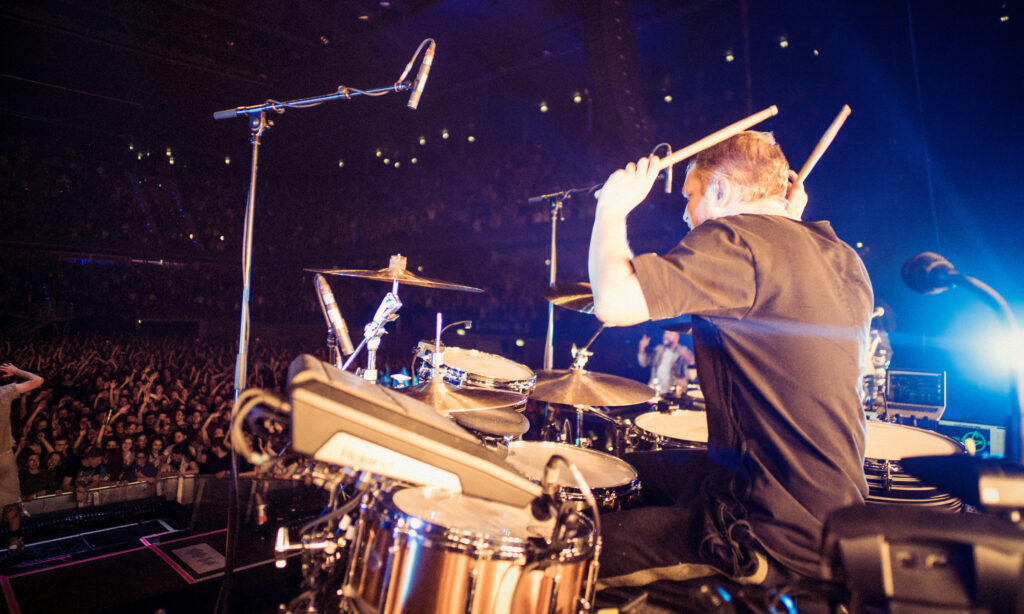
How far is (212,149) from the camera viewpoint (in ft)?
29.2

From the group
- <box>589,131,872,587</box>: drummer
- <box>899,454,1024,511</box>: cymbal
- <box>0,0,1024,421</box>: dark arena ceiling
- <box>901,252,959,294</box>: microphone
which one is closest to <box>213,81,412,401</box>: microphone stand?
<box>589,131,872,587</box>: drummer

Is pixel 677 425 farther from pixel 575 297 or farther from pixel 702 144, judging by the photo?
pixel 702 144

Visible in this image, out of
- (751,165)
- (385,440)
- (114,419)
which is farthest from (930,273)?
(114,419)

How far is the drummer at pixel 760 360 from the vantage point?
0.99 meters

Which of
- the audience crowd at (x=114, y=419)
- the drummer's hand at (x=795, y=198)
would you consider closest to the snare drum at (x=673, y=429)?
the drummer's hand at (x=795, y=198)

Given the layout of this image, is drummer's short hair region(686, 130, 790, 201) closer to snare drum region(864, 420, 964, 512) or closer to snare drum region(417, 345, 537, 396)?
snare drum region(864, 420, 964, 512)

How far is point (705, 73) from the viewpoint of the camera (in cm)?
607

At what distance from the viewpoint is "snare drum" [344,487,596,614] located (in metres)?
1.09

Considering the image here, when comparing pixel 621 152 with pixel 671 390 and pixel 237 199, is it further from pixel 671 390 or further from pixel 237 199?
pixel 237 199

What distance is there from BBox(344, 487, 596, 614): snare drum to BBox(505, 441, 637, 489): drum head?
2.25ft

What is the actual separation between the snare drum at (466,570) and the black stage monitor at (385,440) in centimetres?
21

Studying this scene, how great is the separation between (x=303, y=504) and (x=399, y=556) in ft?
9.07

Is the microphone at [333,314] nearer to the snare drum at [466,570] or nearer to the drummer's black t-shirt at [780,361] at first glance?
the snare drum at [466,570]

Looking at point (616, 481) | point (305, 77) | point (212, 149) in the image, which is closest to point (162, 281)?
point (212, 149)
